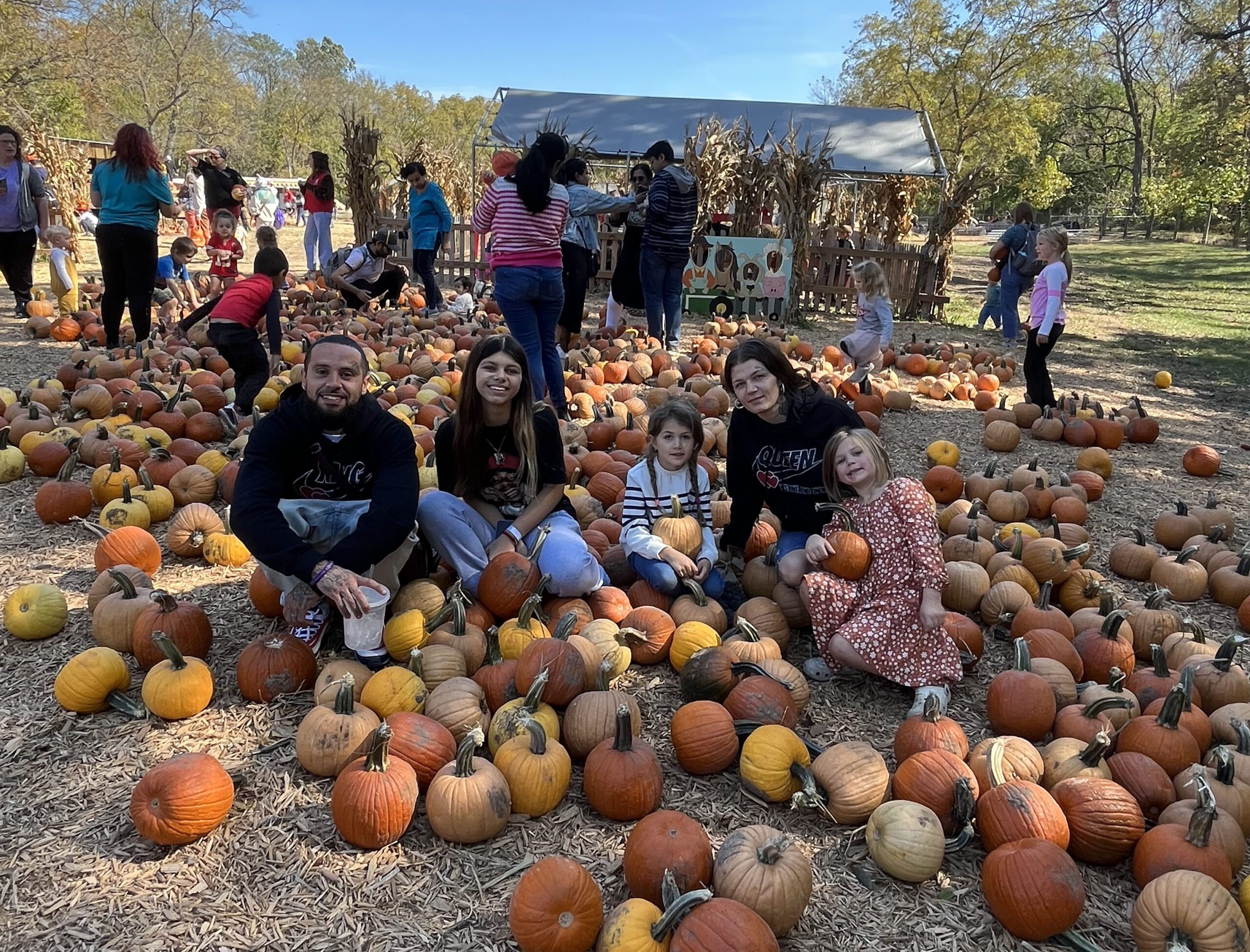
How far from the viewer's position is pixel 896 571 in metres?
3.80

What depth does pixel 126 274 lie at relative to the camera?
29.2ft

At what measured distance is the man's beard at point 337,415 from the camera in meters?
3.76

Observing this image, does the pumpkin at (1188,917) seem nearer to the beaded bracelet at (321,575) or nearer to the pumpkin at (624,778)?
the pumpkin at (624,778)

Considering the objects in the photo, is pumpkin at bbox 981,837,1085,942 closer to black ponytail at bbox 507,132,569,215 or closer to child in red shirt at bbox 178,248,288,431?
black ponytail at bbox 507,132,569,215

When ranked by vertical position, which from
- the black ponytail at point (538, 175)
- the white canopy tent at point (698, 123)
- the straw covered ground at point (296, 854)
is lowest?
the straw covered ground at point (296, 854)

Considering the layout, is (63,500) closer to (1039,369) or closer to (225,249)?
(225,249)

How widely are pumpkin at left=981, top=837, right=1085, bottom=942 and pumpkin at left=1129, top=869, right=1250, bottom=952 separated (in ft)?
0.57

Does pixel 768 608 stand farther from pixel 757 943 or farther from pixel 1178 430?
pixel 1178 430

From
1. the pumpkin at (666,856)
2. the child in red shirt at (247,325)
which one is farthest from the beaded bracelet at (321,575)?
the child in red shirt at (247,325)

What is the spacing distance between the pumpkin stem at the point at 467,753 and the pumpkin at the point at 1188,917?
208 cm

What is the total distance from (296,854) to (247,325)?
5.39 meters

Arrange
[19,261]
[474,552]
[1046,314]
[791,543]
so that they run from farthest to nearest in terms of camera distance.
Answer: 1. [19,261]
2. [1046,314]
3. [791,543]
4. [474,552]

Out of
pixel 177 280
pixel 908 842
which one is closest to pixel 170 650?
pixel 908 842

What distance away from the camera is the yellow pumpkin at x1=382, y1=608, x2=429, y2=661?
12.1ft
